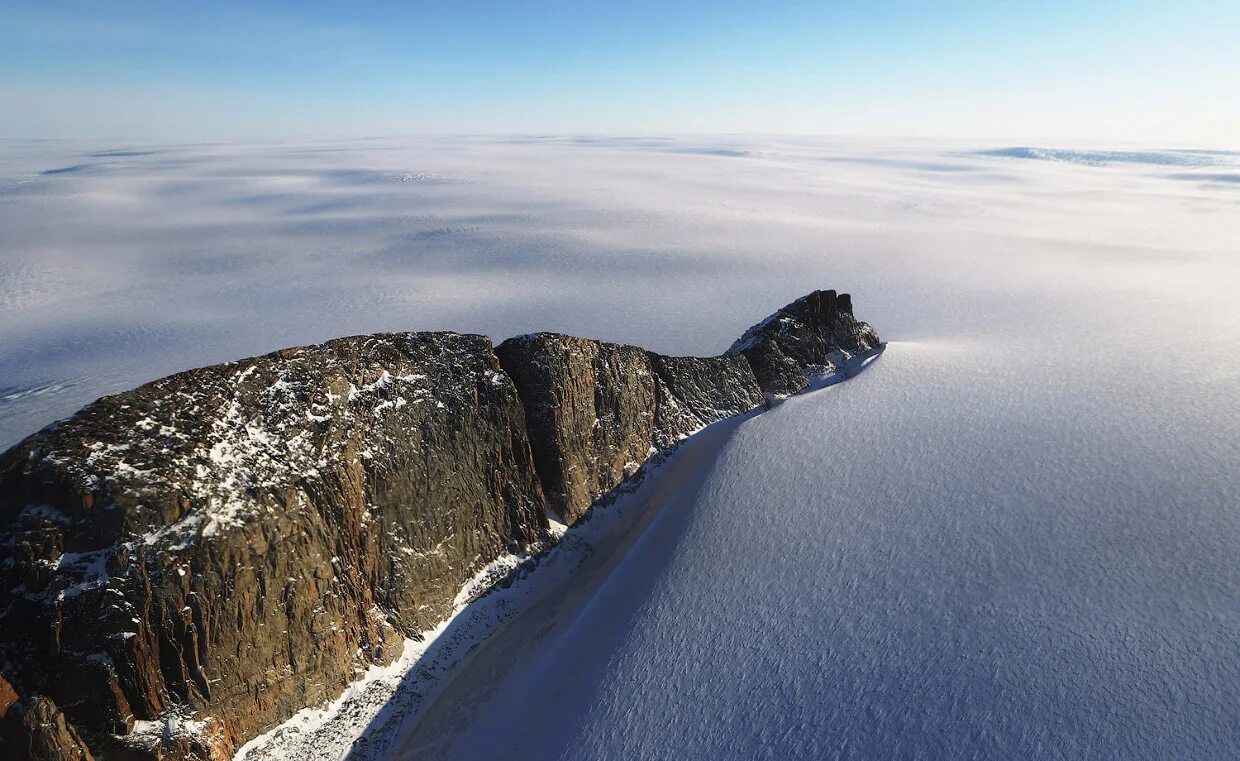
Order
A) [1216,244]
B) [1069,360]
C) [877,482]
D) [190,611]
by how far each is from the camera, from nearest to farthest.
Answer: [190,611], [877,482], [1069,360], [1216,244]

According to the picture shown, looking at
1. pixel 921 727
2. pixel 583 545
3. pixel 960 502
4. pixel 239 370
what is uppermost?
pixel 239 370

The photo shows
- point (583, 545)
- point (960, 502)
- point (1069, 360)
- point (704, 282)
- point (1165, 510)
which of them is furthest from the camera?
point (704, 282)

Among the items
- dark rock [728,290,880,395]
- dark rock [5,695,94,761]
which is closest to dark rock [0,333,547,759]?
dark rock [5,695,94,761]

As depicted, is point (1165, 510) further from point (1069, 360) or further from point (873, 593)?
point (1069, 360)

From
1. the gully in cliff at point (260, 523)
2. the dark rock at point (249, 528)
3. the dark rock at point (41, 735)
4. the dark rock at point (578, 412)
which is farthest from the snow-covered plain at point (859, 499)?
the dark rock at point (41, 735)

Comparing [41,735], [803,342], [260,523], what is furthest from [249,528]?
[803,342]

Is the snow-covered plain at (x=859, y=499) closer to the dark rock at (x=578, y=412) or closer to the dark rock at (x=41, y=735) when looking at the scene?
the dark rock at (x=578, y=412)

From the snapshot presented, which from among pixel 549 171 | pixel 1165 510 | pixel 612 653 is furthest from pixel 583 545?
pixel 549 171
